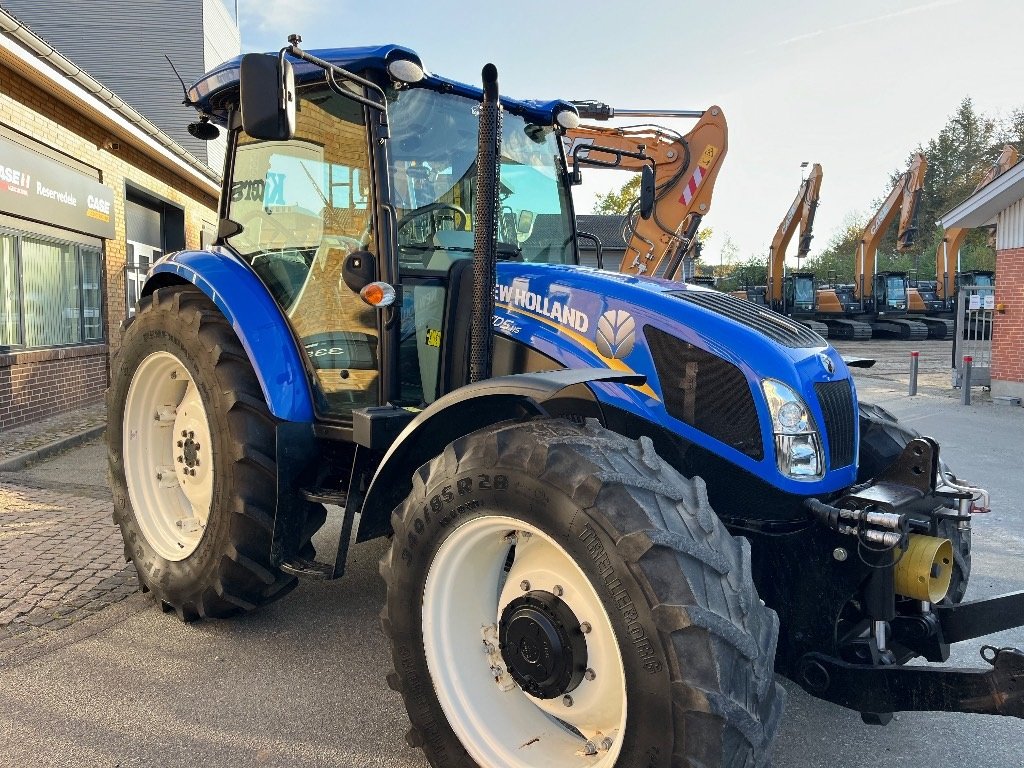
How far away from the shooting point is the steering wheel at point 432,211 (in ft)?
11.2

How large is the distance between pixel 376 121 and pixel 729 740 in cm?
253

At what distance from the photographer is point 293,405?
3584mm

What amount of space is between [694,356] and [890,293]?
30.6 m

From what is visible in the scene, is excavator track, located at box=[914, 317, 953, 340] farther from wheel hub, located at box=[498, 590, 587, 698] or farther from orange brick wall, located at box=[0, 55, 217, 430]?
wheel hub, located at box=[498, 590, 587, 698]

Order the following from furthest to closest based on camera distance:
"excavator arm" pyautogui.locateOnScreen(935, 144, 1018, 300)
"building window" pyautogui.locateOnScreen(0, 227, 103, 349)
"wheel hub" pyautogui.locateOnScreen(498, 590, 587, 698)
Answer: "excavator arm" pyautogui.locateOnScreen(935, 144, 1018, 300), "building window" pyautogui.locateOnScreen(0, 227, 103, 349), "wheel hub" pyautogui.locateOnScreen(498, 590, 587, 698)

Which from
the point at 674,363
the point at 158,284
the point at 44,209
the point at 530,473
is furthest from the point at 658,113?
the point at 530,473

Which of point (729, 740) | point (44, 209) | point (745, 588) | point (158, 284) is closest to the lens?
point (729, 740)

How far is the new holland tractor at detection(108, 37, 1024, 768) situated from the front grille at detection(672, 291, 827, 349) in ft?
0.07

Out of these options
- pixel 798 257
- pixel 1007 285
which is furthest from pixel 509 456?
pixel 798 257

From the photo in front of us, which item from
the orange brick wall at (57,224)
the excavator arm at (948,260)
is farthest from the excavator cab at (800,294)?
the orange brick wall at (57,224)

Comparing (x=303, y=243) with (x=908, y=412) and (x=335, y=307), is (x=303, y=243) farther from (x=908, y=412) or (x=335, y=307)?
(x=908, y=412)

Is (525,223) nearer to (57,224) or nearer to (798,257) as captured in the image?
(57,224)

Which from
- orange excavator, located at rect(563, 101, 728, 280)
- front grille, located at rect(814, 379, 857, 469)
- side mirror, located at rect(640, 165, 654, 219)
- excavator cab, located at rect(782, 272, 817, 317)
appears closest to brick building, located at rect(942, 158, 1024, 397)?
orange excavator, located at rect(563, 101, 728, 280)

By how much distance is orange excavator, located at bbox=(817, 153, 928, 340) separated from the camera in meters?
26.6
